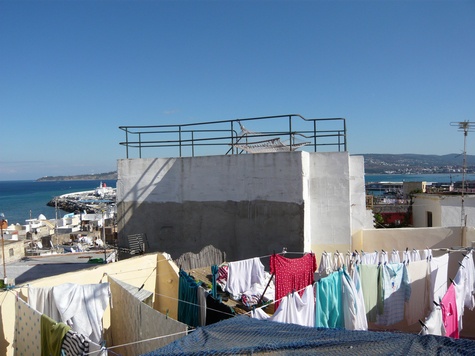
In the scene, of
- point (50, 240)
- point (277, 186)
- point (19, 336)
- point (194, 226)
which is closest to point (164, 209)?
point (194, 226)

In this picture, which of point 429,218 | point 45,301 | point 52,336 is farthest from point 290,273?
point 429,218

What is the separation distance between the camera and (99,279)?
8219 millimetres

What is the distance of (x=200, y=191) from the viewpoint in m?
12.9

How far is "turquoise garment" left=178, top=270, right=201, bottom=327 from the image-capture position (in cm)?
753

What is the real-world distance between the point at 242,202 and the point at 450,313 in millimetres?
6789

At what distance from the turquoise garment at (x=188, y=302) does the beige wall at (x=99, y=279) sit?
0.94 metres

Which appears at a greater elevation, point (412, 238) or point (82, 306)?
point (412, 238)

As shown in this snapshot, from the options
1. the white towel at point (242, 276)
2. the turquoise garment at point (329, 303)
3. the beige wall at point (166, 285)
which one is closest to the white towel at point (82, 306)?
the beige wall at point (166, 285)

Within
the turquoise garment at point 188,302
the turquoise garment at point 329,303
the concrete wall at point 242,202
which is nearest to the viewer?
the turquoise garment at point 329,303

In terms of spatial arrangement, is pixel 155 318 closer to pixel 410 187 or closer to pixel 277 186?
pixel 277 186

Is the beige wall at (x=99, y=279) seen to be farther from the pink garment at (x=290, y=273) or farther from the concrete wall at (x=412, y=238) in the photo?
the concrete wall at (x=412, y=238)

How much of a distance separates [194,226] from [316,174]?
174 inches

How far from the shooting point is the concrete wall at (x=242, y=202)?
12.0 m

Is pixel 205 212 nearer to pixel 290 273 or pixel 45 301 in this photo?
pixel 290 273
